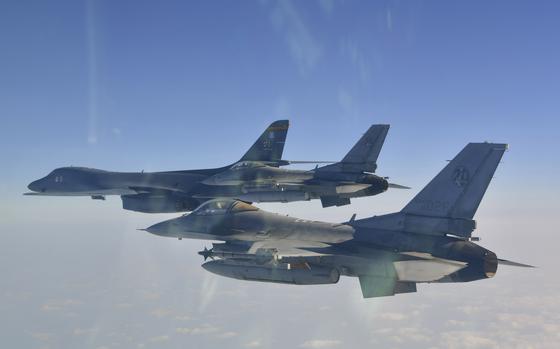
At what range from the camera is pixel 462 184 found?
596 inches

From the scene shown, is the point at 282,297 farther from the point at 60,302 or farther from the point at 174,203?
the point at 174,203

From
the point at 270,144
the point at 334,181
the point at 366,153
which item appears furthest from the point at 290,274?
the point at 270,144

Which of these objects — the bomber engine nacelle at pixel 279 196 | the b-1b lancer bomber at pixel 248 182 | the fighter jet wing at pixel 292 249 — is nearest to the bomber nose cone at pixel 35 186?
the b-1b lancer bomber at pixel 248 182

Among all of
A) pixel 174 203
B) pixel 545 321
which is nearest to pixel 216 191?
pixel 174 203

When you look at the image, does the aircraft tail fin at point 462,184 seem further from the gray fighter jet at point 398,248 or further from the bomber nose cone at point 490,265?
the bomber nose cone at point 490,265

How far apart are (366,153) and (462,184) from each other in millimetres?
13625

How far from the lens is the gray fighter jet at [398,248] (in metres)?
14.3

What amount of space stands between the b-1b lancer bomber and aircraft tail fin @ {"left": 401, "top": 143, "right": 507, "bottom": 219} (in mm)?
11926

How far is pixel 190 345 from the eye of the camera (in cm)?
11812

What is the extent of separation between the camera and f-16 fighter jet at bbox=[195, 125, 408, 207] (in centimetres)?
2805

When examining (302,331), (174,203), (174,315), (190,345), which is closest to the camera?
(174,203)

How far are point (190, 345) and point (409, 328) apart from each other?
70.6 metres

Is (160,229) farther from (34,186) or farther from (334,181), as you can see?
(34,186)

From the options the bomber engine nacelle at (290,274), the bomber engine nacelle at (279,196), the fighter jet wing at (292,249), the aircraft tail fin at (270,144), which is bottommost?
the bomber engine nacelle at (290,274)
